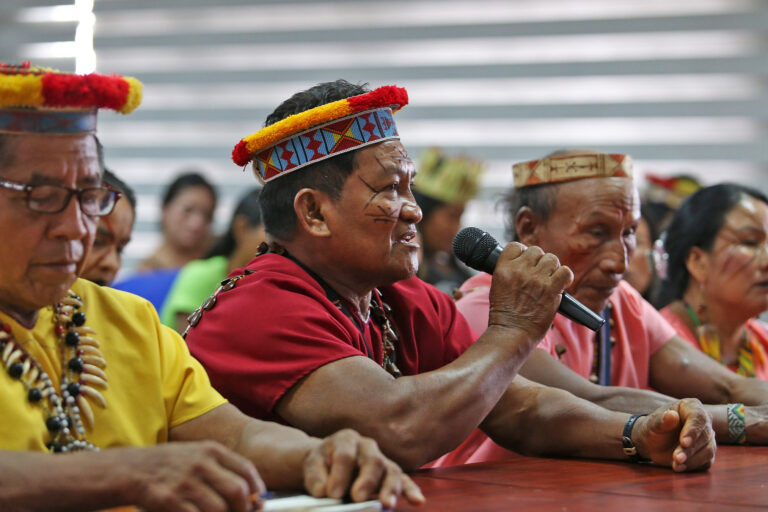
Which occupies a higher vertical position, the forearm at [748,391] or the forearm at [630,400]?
the forearm at [630,400]

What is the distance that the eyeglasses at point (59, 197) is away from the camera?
64.1 inches

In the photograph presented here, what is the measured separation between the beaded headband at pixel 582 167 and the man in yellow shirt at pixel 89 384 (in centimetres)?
152

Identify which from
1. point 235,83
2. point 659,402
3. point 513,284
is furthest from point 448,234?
point 513,284

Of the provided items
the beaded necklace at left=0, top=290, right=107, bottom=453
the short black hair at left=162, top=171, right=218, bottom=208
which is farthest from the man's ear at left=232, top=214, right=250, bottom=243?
Answer: the beaded necklace at left=0, top=290, right=107, bottom=453

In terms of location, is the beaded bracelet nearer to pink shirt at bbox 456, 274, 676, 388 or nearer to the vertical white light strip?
pink shirt at bbox 456, 274, 676, 388

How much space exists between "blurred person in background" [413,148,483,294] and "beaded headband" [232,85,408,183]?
3628 mm

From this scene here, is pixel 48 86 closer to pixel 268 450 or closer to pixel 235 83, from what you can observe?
pixel 268 450

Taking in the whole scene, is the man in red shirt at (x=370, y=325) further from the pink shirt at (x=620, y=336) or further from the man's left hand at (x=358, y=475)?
the pink shirt at (x=620, y=336)

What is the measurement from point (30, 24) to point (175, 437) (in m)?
7.13

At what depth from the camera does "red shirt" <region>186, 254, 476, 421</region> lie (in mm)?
2045

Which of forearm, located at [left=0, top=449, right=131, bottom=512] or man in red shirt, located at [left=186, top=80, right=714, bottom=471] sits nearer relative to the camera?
forearm, located at [left=0, top=449, right=131, bottom=512]

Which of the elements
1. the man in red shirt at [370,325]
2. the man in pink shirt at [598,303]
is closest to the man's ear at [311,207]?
the man in red shirt at [370,325]

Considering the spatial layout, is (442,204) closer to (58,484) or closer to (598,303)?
(598,303)

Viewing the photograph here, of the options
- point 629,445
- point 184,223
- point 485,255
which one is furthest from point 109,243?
point 184,223
